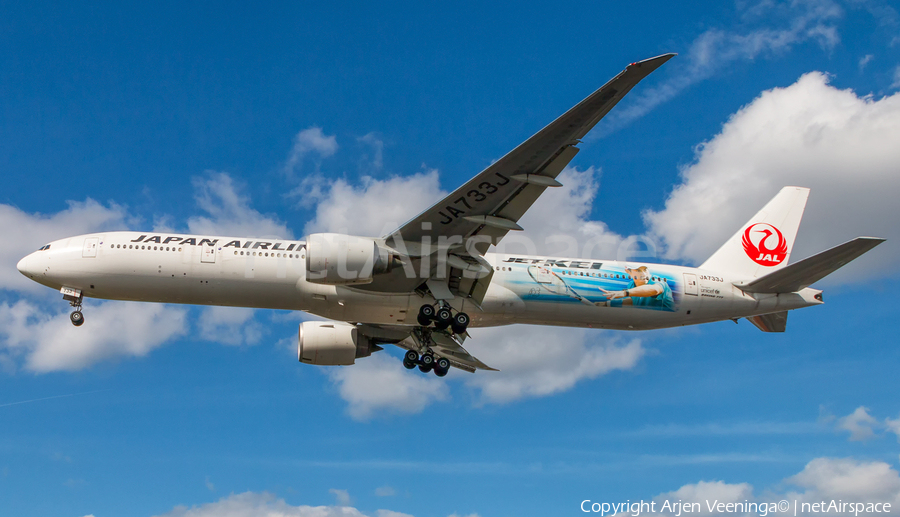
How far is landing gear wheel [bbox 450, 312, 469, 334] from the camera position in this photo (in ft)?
87.6

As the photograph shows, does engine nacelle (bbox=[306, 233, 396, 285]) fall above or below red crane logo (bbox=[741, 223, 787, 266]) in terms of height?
below

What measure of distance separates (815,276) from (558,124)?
525 inches

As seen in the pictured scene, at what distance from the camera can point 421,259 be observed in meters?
25.7

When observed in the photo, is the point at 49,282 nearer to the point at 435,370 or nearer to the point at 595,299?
the point at 435,370

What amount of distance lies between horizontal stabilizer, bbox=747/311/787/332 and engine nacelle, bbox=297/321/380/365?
54.8 ft

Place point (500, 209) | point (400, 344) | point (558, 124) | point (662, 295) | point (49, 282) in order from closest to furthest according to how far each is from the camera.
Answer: point (558, 124)
point (500, 209)
point (49, 282)
point (662, 295)
point (400, 344)

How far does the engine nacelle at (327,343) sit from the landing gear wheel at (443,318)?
19.2ft

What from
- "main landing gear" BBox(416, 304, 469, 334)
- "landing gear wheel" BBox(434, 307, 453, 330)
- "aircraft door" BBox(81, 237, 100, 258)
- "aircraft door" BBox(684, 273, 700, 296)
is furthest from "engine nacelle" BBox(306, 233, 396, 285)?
"aircraft door" BBox(684, 273, 700, 296)

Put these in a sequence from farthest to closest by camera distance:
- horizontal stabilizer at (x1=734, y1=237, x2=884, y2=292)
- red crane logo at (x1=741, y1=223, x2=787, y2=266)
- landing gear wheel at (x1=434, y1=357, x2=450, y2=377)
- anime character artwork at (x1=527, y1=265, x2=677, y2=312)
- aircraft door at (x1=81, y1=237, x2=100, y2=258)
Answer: red crane logo at (x1=741, y1=223, x2=787, y2=266), landing gear wheel at (x1=434, y1=357, x2=450, y2=377), anime character artwork at (x1=527, y1=265, x2=677, y2=312), aircraft door at (x1=81, y1=237, x2=100, y2=258), horizontal stabilizer at (x1=734, y1=237, x2=884, y2=292)

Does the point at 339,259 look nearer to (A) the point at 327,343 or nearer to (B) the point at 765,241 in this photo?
(A) the point at 327,343

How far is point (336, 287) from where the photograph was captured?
26531 millimetres

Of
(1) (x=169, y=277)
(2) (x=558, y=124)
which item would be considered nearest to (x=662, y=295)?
(2) (x=558, y=124)

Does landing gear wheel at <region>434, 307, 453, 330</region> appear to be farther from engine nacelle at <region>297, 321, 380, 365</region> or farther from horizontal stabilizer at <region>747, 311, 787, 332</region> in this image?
horizontal stabilizer at <region>747, 311, 787, 332</region>

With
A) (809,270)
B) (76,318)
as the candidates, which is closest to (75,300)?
(76,318)
